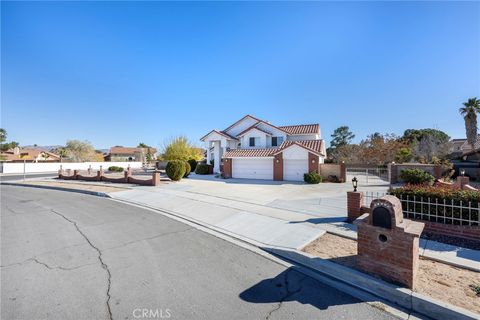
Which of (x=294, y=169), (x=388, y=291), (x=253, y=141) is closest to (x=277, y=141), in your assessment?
(x=253, y=141)

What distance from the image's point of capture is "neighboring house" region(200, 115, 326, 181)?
21233mm

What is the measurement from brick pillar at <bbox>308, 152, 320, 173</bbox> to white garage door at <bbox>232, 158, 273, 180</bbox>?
3.81 meters

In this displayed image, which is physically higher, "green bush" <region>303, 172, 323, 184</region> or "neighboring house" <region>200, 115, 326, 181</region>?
"neighboring house" <region>200, 115, 326, 181</region>

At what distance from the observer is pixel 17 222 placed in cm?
869

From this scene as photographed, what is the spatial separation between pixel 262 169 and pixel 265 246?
1725cm

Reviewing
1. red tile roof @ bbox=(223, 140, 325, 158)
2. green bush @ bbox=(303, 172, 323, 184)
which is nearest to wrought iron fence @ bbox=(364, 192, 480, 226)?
green bush @ bbox=(303, 172, 323, 184)

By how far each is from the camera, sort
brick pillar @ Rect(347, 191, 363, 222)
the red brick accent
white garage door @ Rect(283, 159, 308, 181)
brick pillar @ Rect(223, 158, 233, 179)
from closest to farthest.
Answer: the red brick accent → brick pillar @ Rect(347, 191, 363, 222) → white garage door @ Rect(283, 159, 308, 181) → brick pillar @ Rect(223, 158, 233, 179)

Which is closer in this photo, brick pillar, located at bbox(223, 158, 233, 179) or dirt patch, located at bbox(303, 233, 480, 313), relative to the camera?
dirt patch, located at bbox(303, 233, 480, 313)

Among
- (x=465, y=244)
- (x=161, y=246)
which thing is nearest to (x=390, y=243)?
(x=465, y=244)

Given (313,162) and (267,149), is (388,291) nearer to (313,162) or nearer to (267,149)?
(313,162)

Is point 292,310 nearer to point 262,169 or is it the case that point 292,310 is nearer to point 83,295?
point 83,295

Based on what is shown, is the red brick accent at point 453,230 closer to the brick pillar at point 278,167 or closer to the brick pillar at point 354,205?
the brick pillar at point 354,205

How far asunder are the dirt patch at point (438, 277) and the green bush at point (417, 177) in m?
13.5

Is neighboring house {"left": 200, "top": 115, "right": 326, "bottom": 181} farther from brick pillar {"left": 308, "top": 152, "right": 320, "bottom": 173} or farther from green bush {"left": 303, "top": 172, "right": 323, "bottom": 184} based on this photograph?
green bush {"left": 303, "top": 172, "right": 323, "bottom": 184}
